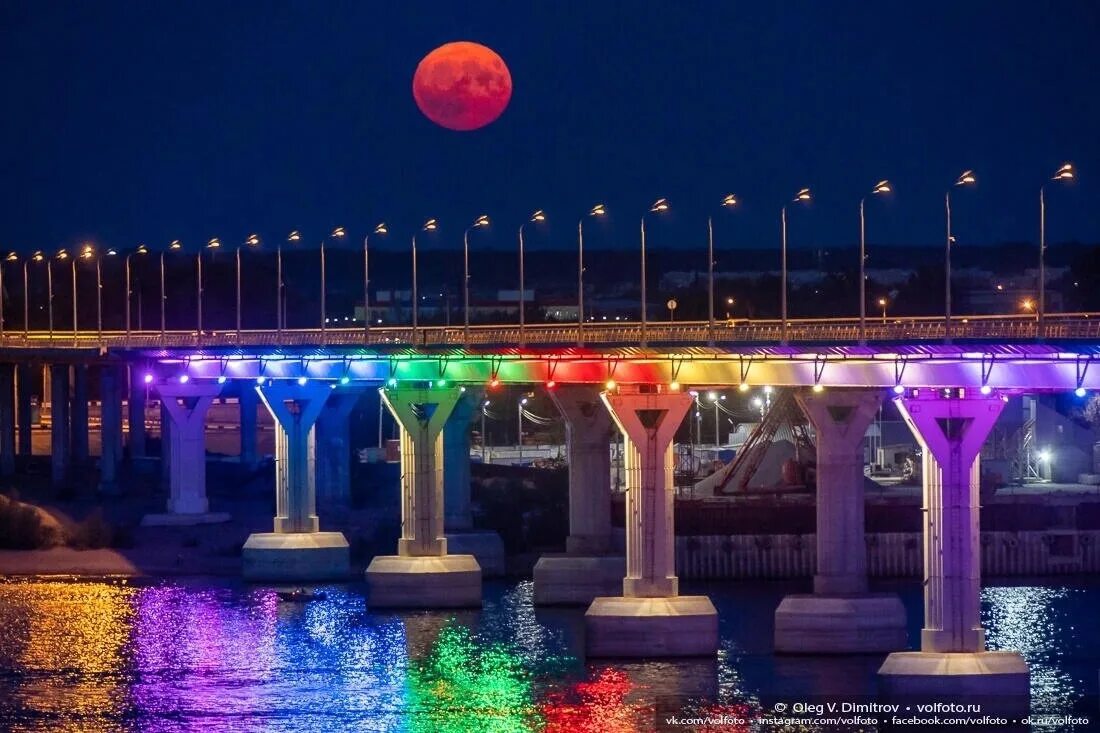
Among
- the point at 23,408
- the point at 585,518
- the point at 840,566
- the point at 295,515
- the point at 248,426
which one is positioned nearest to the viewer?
the point at 840,566

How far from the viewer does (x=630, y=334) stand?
8919cm

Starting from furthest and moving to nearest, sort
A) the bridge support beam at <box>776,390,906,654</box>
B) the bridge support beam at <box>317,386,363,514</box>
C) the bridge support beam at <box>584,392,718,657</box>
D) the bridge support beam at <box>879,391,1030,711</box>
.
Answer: the bridge support beam at <box>317,386,363,514</box>
the bridge support beam at <box>776,390,906,654</box>
the bridge support beam at <box>584,392,718,657</box>
the bridge support beam at <box>879,391,1030,711</box>

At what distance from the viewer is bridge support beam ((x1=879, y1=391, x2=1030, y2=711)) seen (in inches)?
2237

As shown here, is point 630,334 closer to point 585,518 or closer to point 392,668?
point 585,518

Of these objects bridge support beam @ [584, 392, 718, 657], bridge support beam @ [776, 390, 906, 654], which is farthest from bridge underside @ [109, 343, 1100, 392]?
bridge support beam @ [776, 390, 906, 654]

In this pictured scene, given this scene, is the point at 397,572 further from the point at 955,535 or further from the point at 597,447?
the point at 955,535

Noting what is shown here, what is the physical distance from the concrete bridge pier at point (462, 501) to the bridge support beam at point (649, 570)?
28413mm

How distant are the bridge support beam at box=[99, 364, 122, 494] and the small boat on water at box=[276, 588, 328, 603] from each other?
117ft

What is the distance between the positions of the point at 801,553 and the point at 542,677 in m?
36.4

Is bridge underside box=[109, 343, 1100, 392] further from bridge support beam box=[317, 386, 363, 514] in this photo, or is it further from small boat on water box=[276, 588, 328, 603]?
bridge support beam box=[317, 386, 363, 514]

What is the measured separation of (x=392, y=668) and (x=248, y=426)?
70437 mm

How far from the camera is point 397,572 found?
87938mm

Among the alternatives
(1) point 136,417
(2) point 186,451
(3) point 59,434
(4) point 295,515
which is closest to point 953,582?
(4) point 295,515

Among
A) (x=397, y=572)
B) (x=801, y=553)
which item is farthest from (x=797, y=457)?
(x=397, y=572)
